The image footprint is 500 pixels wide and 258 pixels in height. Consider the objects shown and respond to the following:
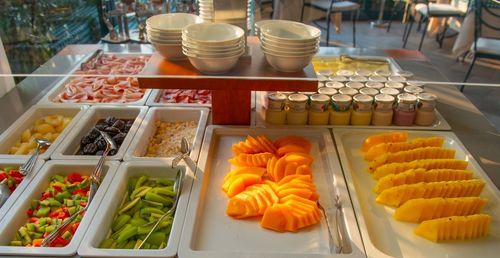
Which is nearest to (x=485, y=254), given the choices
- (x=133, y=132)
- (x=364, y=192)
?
(x=364, y=192)

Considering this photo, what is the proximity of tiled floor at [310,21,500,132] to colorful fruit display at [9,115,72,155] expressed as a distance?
1.49m

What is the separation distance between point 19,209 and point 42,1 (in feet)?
3.41

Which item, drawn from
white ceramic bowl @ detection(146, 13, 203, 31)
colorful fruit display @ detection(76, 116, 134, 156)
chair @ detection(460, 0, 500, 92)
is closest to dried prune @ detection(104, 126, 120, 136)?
colorful fruit display @ detection(76, 116, 134, 156)

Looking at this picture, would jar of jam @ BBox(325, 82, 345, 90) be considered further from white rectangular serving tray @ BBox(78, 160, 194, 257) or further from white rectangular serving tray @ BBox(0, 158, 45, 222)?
white rectangular serving tray @ BBox(0, 158, 45, 222)

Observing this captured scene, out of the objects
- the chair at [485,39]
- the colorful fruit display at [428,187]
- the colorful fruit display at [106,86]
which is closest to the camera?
the colorful fruit display at [428,187]

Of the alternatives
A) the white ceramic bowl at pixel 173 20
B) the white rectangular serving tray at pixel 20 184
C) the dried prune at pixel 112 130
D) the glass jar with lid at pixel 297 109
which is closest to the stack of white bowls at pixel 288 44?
the white ceramic bowl at pixel 173 20

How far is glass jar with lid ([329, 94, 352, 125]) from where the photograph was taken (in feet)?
4.40

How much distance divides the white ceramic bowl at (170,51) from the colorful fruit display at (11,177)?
537 millimetres

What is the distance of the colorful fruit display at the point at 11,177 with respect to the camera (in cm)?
108

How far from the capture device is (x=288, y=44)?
961 millimetres

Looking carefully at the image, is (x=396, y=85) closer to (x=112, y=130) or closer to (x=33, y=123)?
(x=112, y=130)

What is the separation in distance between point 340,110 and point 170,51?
2.05 feet

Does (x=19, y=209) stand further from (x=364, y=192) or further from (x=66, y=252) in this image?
(x=364, y=192)

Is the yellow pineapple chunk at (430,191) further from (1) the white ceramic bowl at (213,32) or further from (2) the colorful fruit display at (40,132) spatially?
(2) the colorful fruit display at (40,132)
